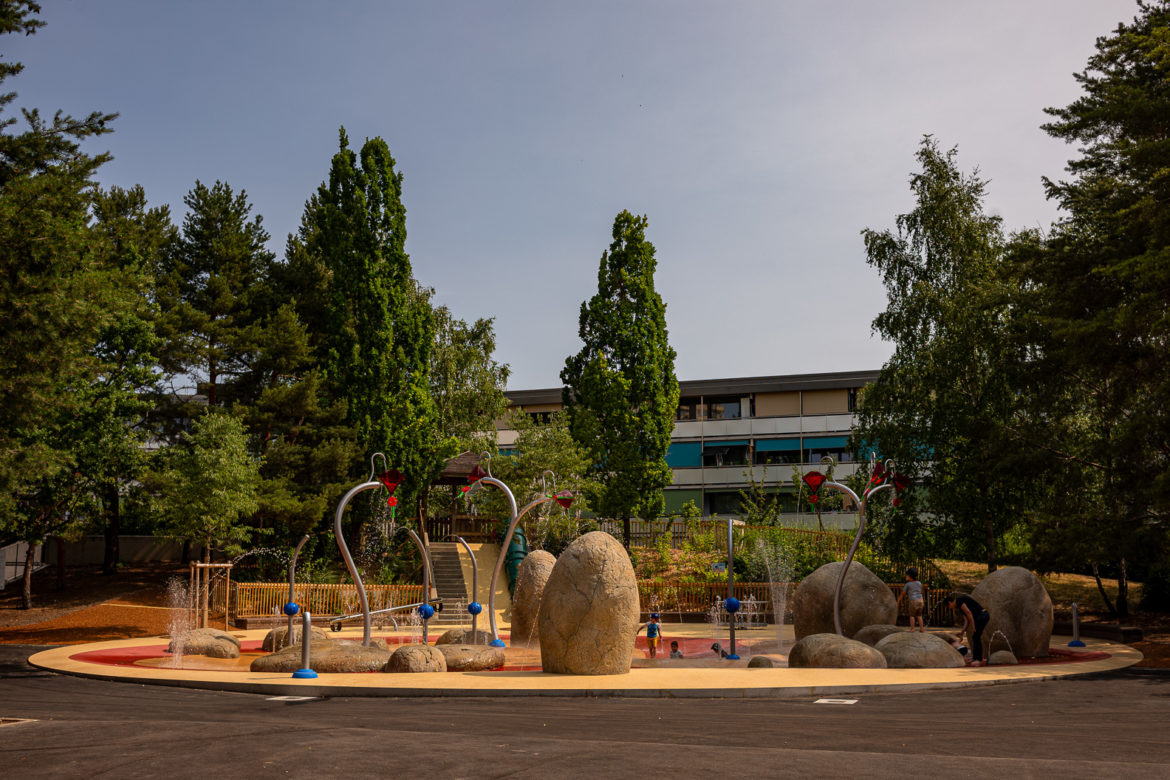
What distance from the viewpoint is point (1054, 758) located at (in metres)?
8.21

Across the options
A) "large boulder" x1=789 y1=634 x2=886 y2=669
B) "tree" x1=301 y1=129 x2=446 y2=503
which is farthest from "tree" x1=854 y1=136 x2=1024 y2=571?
"tree" x1=301 y1=129 x2=446 y2=503

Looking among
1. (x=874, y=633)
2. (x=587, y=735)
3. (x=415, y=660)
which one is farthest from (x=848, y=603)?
(x=587, y=735)

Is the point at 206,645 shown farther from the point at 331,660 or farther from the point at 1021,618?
the point at 1021,618

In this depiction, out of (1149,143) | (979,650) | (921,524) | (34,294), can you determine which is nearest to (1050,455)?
(921,524)

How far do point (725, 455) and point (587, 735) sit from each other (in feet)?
164

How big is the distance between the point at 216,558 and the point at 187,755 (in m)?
32.0

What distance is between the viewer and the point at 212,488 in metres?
27.8

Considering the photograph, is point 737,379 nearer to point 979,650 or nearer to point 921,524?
point 921,524

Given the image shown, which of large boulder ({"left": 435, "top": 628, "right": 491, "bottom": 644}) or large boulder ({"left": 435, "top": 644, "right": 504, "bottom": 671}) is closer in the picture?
large boulder ({"left": 435, "top": 644, "right": 504, "bottom": 671})

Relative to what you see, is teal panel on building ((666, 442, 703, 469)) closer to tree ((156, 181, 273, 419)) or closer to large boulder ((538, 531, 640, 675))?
tree ((156, 181, 273, 419))

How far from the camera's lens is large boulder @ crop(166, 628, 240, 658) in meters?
19.4

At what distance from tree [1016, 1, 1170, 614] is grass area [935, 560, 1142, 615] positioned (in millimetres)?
2664

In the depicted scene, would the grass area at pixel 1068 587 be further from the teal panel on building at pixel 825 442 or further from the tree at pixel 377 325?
the tree at pixel 377 325

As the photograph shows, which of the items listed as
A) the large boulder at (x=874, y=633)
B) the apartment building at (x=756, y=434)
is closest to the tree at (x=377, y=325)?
the apartment building at (x=756, y=434)
